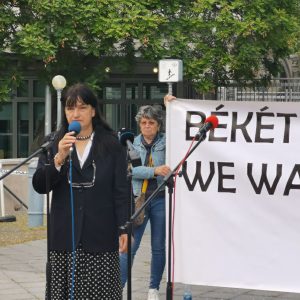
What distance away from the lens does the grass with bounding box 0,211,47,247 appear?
1212 centimetres

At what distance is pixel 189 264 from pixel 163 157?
1.05m

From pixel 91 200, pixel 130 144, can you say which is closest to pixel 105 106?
pixel 130 144

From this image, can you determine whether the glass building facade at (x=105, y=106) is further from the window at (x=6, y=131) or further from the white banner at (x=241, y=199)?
the white banner at (x=241, y=199)

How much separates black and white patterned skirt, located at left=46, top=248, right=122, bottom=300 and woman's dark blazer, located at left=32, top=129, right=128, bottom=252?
5 cm

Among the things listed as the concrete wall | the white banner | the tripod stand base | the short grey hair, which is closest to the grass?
the tripod stand base

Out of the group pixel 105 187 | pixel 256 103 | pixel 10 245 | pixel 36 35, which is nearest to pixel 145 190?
pixel 256 103

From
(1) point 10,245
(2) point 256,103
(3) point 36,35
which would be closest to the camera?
(2) point 256,103

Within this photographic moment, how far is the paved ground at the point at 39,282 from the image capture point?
25.9 feet

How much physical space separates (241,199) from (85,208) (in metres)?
1.54

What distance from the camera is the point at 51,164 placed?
527 centimetres

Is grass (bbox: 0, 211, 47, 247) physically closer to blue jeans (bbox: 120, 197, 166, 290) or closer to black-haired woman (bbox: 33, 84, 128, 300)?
blue jeans (bbox: 120, 197, 166, 290)

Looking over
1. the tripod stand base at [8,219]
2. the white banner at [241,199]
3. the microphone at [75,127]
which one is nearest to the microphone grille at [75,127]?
the microphone at [75,127]

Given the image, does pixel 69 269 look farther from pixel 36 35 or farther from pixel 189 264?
pixel 36 35

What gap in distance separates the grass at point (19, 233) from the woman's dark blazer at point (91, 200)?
6557 mm
